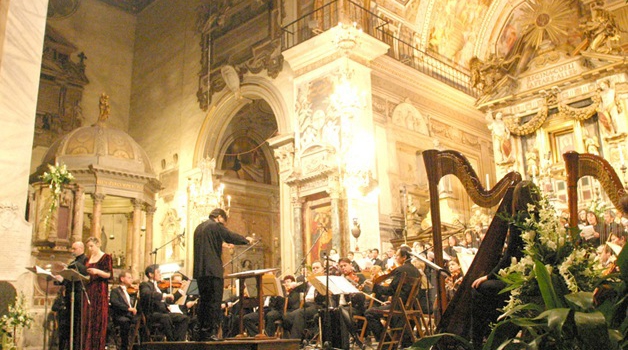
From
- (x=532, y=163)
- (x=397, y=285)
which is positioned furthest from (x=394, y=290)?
(x=532, y=163)

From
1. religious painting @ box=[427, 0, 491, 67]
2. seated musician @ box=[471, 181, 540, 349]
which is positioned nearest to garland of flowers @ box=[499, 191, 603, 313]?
seated musician @ box=[471, 181, 540, 349]

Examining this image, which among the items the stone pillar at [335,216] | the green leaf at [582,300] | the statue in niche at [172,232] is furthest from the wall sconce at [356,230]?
the green leaf at [582,300]

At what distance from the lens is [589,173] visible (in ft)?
17.3

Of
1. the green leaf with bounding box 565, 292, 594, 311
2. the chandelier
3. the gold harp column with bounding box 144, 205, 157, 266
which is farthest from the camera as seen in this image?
the chandelier

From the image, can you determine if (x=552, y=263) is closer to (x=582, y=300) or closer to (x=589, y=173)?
(x=582, y=300)

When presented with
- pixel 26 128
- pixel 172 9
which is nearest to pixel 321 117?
pixel 26 128

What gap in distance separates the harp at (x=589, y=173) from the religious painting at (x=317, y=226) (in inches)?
356

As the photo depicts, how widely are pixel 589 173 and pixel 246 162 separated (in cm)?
1624

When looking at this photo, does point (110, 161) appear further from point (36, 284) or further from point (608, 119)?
point (608, 119)

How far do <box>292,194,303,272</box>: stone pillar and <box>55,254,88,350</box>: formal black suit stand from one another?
775cm

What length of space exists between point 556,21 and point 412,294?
474 inches

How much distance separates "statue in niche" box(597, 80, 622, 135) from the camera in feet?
46.2

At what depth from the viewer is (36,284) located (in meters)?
10.1

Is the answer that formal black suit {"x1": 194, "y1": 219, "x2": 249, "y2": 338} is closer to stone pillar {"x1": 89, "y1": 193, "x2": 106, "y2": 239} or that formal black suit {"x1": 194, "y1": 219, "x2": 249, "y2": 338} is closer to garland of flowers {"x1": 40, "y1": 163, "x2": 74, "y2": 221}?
garland of flowers {"x1": 40, "y1": 163, "x2": 74, "y2": 221}
